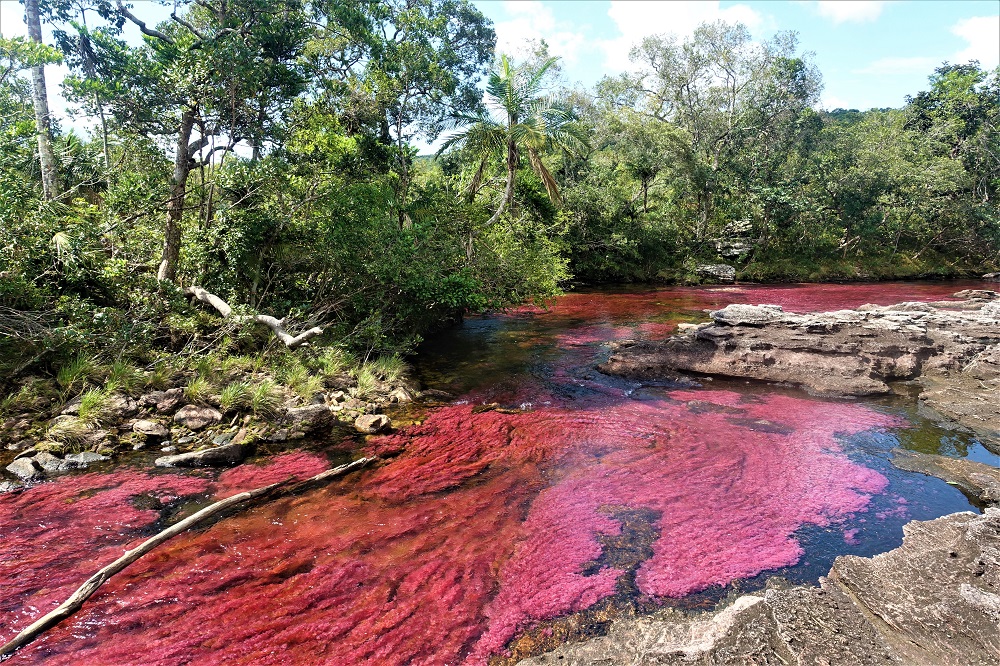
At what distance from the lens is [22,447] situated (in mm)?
7062

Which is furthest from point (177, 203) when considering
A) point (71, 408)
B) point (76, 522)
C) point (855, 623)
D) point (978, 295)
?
point (978, 295)

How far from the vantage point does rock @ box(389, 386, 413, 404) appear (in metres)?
10.2

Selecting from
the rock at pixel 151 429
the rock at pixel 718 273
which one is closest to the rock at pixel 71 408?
the rock at pixel 151 429

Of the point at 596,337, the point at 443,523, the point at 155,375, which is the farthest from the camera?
the point at 596,337

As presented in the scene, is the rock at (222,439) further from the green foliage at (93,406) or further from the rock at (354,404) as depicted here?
the rock at (354,404)

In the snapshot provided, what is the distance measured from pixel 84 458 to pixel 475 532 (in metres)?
5.55

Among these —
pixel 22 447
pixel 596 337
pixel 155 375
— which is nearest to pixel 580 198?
pixel 596 337

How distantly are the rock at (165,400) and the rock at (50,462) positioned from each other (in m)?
1.41

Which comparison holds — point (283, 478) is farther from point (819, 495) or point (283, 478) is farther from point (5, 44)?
point (5, 44)

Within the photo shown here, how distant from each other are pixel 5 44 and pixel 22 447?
708 centimetres

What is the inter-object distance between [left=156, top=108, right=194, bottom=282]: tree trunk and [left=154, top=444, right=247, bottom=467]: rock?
430 cm

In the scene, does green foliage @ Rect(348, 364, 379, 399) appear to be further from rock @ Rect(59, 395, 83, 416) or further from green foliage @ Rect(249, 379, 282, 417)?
rock @ Rect(59, 395, 83, 416)

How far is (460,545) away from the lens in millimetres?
5617

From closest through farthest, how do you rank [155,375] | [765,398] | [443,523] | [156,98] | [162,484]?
[443,523], [162,484], [155,375], [156,98], [765,398]
